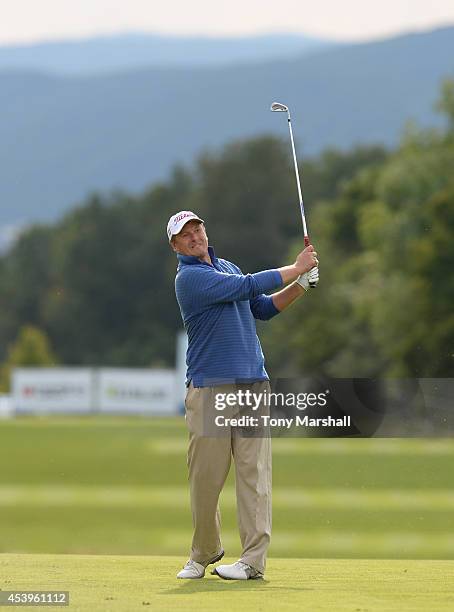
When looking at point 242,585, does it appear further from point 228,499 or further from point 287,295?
point 228,499

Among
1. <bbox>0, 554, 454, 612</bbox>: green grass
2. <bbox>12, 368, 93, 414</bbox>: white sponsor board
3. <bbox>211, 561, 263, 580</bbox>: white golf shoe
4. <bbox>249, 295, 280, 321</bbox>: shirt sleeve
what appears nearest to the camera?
<bbox>0, 554, 454, 612</bbox>: green grass

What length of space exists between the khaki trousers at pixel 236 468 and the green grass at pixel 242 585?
22cm

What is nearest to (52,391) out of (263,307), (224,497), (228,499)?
(224,497)

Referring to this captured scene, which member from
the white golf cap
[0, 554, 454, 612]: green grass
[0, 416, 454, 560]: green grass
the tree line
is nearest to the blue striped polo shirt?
the white golf cap

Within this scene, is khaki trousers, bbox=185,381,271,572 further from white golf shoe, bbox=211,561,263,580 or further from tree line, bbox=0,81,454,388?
tree line, bbox=0,81,454,388

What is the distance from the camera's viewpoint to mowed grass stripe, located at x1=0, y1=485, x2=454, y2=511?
20312 millimetres

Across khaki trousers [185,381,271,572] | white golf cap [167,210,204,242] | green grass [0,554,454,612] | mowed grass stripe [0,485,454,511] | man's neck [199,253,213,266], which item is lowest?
mowed grass stripe [0,485,454,511]

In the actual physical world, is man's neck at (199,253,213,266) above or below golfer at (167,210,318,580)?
above

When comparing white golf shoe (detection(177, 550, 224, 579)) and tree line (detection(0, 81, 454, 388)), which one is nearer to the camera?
white golf shoe (detection(177, 550, 224, 579))

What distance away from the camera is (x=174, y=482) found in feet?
90.8

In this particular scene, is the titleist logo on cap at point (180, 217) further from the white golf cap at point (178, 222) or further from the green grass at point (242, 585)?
the green grass at point (242, 585)

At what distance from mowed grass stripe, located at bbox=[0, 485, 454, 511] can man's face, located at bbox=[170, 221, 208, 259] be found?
11.7 meters

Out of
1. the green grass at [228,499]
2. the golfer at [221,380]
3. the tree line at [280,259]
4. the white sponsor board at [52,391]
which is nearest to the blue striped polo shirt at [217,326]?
the golfer at [221,380]

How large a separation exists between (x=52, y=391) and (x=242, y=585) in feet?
179
